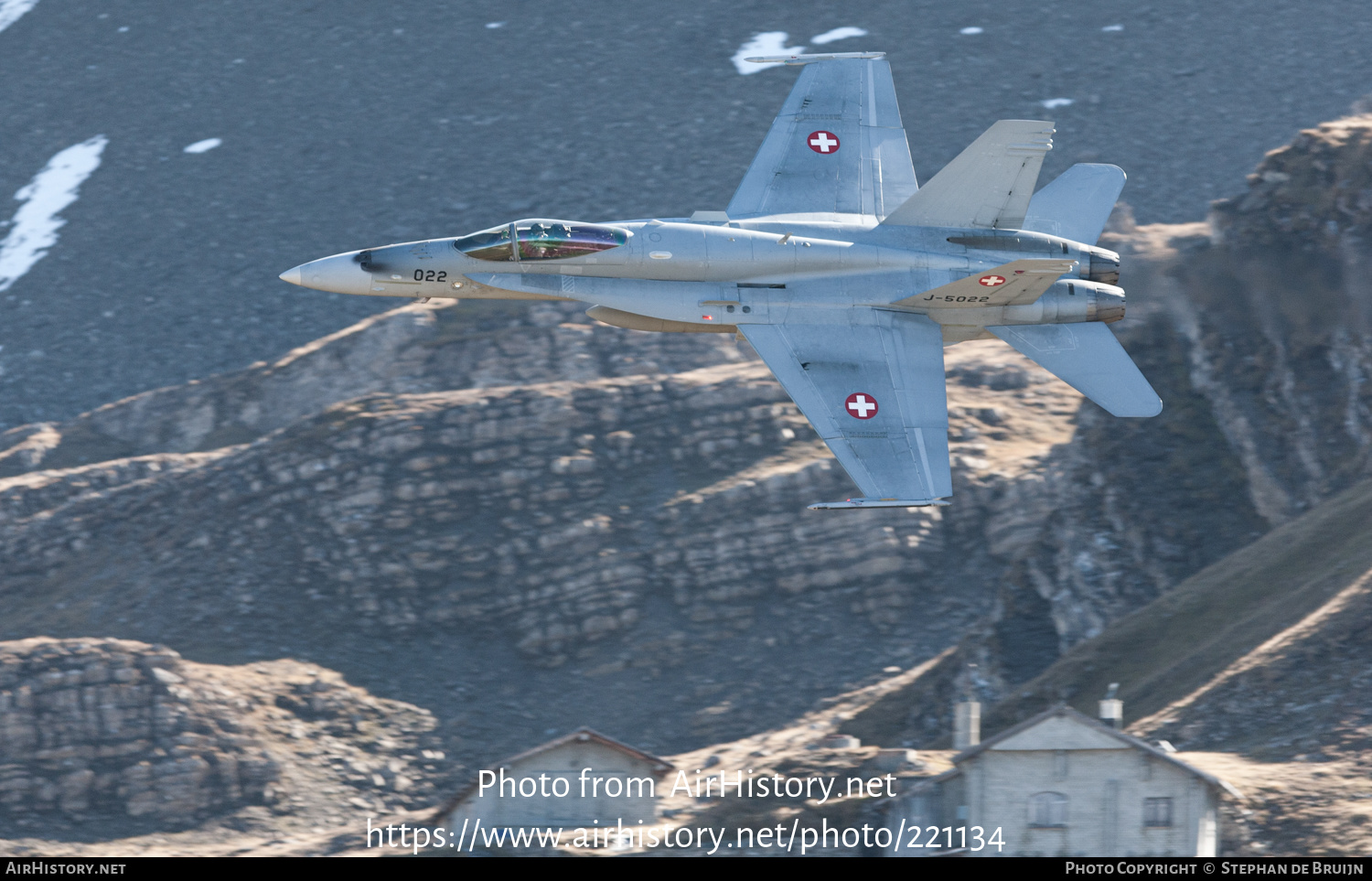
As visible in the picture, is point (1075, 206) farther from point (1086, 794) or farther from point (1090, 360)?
point (1086, 794)

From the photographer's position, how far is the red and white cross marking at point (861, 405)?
2870cm

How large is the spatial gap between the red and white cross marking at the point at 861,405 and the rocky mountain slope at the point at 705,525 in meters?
16.9

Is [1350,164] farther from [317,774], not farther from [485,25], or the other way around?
[485,25]

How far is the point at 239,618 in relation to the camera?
156 feet

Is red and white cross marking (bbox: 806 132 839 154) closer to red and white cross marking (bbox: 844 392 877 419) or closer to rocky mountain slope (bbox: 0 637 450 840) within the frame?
red and white cross marking (bbox: 844 392 877 419)

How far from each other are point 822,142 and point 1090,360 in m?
7.42

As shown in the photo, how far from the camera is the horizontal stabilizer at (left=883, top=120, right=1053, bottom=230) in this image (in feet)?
96.7

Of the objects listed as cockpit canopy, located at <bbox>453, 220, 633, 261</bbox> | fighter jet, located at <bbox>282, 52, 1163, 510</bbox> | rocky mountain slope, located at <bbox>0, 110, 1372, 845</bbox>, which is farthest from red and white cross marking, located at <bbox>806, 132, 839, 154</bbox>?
rocky mountain slope, located at <bbox>0, 110, 1372, 845</bbox>

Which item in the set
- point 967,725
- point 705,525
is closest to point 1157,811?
point 967,725

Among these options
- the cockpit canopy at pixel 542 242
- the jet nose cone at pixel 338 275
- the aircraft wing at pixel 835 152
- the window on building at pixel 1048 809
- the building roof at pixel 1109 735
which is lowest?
the window on building at pixel 1048 809

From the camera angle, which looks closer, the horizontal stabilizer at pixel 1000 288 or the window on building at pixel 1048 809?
the horizontal stabilizer at pixel 1000 288

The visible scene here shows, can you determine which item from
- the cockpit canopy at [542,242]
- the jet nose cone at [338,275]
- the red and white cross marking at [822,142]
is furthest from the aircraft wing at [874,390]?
the jet nose cone at [338,275]

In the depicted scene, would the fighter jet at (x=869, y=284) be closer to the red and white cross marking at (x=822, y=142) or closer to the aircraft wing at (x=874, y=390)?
the aircraft wing at (x=874, y=390)

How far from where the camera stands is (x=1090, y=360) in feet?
98.4
